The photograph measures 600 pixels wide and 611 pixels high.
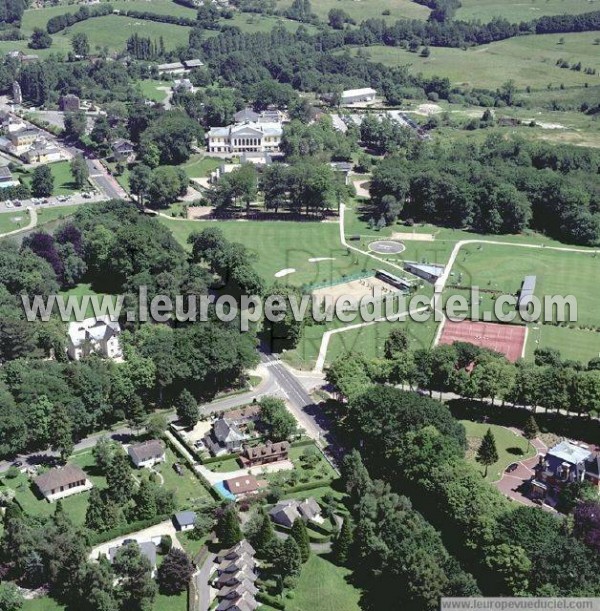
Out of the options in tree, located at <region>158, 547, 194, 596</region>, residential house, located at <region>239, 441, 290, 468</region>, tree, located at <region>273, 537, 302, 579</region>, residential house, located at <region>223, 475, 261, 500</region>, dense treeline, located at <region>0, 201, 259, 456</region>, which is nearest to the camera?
tree, located at <region>158, 547, 194, 596</region>

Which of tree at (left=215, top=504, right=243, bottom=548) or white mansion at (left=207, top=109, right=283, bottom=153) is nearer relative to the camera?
tree at (left=215, top=504, right=243, bottom=548)

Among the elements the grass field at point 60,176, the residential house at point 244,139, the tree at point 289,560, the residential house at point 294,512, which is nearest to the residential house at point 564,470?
the residential house at point 294,512

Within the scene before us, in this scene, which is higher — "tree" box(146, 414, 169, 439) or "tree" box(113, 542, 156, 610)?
"tree" box(146, 414, 169, 439)

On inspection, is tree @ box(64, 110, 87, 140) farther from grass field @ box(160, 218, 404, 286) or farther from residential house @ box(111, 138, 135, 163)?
grass field @ box(160, 218, 404, 286)

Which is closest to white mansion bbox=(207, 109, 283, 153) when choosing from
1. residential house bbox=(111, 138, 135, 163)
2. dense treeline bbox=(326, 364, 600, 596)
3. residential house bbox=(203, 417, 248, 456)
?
residential house bbox=(111, 138, 135, 163)

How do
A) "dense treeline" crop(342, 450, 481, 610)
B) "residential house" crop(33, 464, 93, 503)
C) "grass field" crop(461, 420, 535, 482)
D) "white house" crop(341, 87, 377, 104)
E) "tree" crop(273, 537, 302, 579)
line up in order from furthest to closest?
"white house" crop(341, 87, 377, 104) → "grass field" crop(461, 420, 535, 482) → "residential house" crop(33, 464, 93, 503) → "tree" crop(273, 537, 302, 579) → "dense treeline" crop(342, 450, 481, 610)

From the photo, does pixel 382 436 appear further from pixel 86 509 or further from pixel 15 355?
pixel 15 355

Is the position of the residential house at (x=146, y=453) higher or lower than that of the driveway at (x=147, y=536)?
higher

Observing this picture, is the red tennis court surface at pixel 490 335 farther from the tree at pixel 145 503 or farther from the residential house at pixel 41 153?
the residential house at pixel 41 153
